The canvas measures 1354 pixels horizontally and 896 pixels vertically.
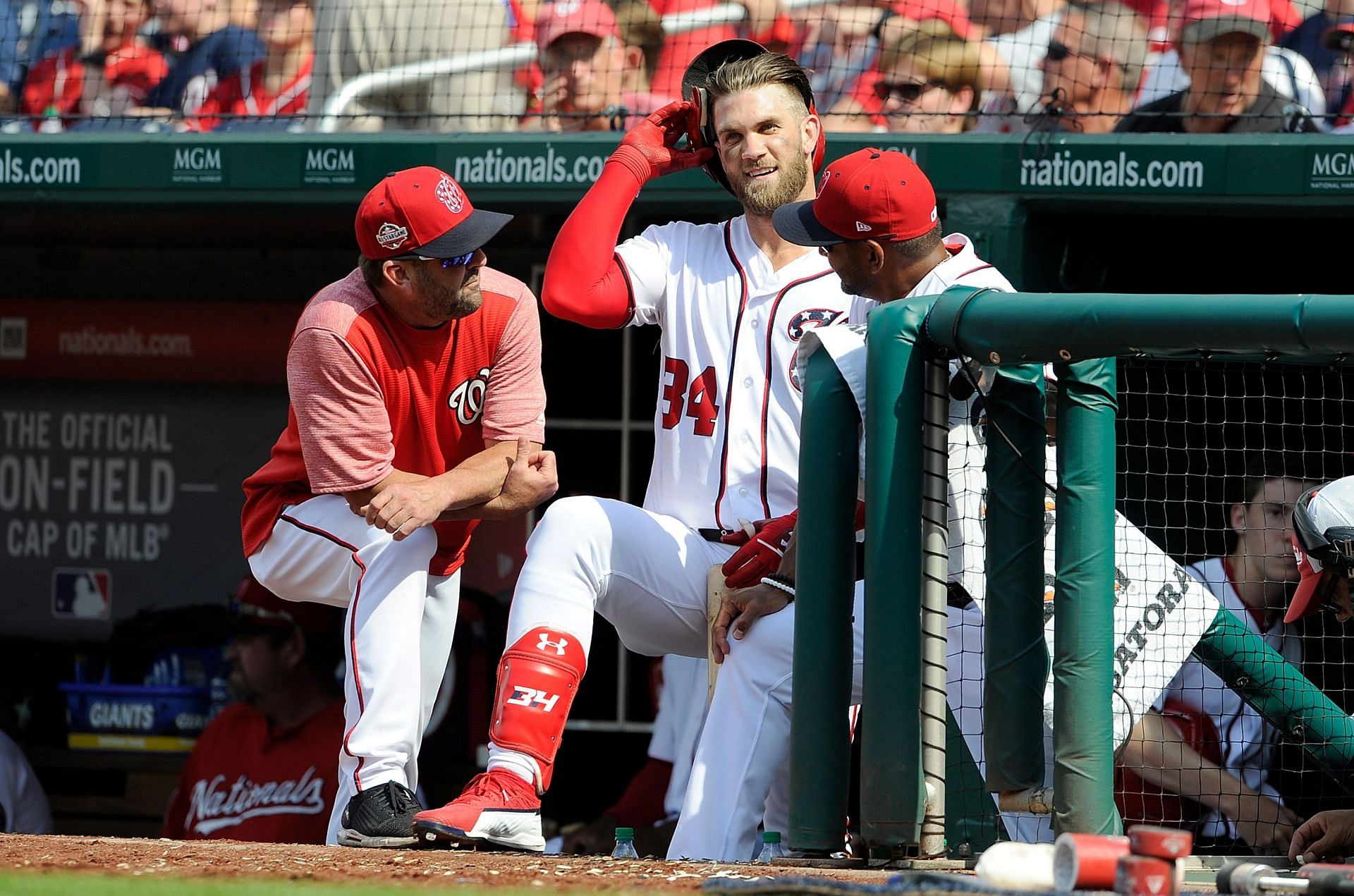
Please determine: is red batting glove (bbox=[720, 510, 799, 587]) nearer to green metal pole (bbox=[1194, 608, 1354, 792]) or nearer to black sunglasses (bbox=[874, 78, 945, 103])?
green metal pole (bbox=[1194, 608, 1354, 792])

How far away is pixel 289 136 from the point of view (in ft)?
15.1

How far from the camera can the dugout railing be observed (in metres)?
2.25

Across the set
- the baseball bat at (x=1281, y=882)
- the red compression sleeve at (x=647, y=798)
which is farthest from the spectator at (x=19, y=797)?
the baseball bat at (x=1281, y=882)

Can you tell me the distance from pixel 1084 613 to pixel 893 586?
10.6 inches

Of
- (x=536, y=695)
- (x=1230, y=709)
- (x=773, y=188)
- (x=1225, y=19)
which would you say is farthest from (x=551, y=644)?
(x=1225, y=19)

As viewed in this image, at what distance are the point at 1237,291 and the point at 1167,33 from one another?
0.82 m

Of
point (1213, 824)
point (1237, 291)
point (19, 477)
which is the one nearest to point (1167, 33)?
point (1237, 291)

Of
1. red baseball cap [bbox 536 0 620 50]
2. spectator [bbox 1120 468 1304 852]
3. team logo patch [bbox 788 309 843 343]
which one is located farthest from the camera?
red baseball cap [bbox 536 0 620 50]

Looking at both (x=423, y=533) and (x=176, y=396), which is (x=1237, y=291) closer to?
(x=423, y=533)

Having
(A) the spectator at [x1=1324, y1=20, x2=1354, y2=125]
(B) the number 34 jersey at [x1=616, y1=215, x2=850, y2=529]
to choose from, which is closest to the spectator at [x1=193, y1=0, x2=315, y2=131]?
(B) the number 34 jersey at [x1=616, y1=215, x2=850, y2=529]

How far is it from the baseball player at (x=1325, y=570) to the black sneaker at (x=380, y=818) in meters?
1.48

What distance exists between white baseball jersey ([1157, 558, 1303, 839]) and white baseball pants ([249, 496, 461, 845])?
164 cm

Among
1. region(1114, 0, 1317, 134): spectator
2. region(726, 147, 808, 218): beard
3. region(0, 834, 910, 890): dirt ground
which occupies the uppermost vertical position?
region(1114, 0, 1317, 134): spectator

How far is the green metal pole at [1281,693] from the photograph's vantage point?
2816mm
